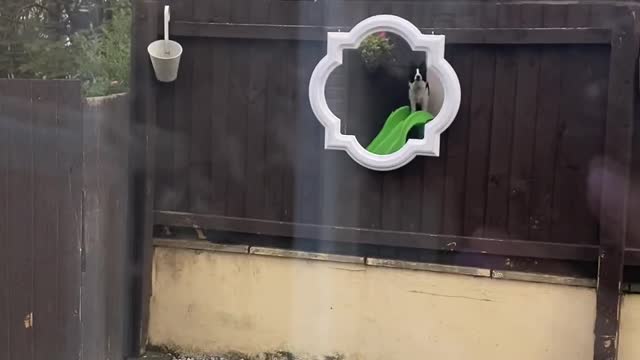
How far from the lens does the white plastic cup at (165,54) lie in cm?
518

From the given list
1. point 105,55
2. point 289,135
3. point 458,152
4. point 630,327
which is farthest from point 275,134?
point 630,327

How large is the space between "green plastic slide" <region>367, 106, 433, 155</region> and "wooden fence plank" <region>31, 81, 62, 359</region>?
196 centimetres

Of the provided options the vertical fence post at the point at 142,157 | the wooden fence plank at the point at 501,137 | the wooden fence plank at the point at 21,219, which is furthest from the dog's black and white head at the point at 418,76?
the wooden fence plank at the point at 21,219

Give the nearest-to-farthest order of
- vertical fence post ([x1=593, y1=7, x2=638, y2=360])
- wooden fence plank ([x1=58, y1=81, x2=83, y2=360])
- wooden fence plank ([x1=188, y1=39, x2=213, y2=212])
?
wooden fence plank ([x1=58, y1=81, x2=83, y2=360]) → vertical fence post ([x1=593, y1=7, x2=638, y2=360]) → wooden fence plank ([x1=188, y1=39, x2=213, y2=212])

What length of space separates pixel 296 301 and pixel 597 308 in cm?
189

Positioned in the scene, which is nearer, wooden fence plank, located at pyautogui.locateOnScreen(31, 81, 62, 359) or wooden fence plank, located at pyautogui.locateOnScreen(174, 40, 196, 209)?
wooden fence plank, located at pyautogui.locateOnScreen(31, 81, 62, 359)

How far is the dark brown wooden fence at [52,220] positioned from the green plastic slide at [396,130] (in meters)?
1.69

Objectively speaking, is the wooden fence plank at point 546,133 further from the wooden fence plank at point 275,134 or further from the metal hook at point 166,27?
the metal hook at point 166,27

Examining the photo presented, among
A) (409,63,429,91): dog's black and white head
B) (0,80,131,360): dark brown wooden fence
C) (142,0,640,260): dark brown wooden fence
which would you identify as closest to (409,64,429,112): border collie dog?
(409,63,429,91): dog's black and white head

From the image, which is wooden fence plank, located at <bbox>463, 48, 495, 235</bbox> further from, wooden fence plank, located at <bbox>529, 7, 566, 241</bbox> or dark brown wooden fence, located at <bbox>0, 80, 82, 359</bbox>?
dark brown wooden fence, located at <bbox>0, 80, 82, 359</bbox>

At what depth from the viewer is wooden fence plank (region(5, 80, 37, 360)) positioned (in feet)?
12.6

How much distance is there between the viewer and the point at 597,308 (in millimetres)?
Result: 4609

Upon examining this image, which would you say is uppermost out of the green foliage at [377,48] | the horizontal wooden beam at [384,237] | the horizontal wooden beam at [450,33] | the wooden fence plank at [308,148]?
the horizontal wooden beam at [450,33]

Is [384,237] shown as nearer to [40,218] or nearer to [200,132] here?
[200,132]
